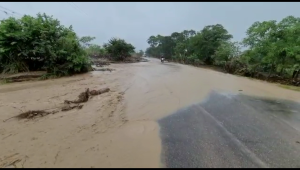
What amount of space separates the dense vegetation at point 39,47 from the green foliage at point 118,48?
20.1m

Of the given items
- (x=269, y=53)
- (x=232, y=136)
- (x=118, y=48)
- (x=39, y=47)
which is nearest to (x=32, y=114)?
(x=232, y=136)

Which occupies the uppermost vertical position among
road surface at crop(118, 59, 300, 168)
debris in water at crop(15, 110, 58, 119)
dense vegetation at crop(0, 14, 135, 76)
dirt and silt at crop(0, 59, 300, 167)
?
dense vegetation at crop(0, 14, 135, 76)

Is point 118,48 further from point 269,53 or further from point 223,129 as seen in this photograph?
point 223,129

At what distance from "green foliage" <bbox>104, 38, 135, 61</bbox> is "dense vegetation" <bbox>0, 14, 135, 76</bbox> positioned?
65.8 feet

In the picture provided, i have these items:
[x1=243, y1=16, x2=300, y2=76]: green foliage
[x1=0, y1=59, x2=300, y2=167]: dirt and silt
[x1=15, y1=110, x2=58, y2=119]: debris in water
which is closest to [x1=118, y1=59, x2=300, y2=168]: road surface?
[x1=0, y1=59, x2=300, y2=167]: dirt and silt

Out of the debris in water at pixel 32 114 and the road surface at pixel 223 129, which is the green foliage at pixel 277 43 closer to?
the road surface at pixel 223 129

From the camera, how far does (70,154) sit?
348cm

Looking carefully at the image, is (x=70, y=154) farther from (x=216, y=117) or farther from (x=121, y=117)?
Answer: (x=216, y=117)

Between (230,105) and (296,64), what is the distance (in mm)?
9888

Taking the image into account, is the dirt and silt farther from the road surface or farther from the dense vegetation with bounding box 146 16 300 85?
the dense vegetation with bounding box 146 16 300 85

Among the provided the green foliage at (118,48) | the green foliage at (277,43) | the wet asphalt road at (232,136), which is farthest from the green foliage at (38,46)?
the green foliage at (118,48)

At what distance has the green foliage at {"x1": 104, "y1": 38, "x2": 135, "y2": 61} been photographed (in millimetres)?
35000

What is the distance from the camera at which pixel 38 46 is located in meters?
12.6

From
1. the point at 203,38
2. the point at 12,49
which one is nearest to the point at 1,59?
the point at 12,49
